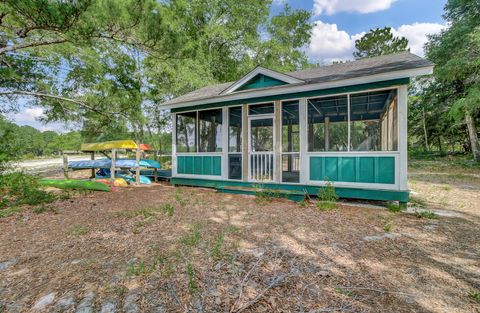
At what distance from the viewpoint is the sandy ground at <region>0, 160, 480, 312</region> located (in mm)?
2006

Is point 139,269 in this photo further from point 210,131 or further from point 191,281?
point 210,131

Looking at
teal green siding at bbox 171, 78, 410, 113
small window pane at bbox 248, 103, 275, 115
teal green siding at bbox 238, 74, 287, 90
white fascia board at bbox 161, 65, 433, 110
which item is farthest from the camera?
small window pane at bbox 248, 103, 275, 115

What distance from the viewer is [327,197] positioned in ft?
17.4

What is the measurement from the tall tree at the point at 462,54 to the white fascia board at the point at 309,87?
29.1 feet

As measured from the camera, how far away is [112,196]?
6.80 metres

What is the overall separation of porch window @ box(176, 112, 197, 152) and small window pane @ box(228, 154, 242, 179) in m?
1.55

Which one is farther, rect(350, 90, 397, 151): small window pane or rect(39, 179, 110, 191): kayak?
rect(39, 179, 110, 191): kayak

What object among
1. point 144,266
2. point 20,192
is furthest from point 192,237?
point 20,192

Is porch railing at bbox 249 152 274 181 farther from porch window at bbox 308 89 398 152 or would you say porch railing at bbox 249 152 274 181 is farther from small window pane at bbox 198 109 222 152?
small window pane at bbox 198 109 222 152

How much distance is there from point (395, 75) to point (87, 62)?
31.8 ft

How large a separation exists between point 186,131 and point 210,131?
103cm

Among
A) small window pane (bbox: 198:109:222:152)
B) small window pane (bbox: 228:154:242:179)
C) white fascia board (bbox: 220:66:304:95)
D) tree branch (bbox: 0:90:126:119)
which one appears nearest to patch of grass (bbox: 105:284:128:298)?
small window pane (bbox: 228:154:242:179)

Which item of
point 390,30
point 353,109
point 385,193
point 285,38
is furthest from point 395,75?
point 390,30

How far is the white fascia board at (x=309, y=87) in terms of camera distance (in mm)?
4691
